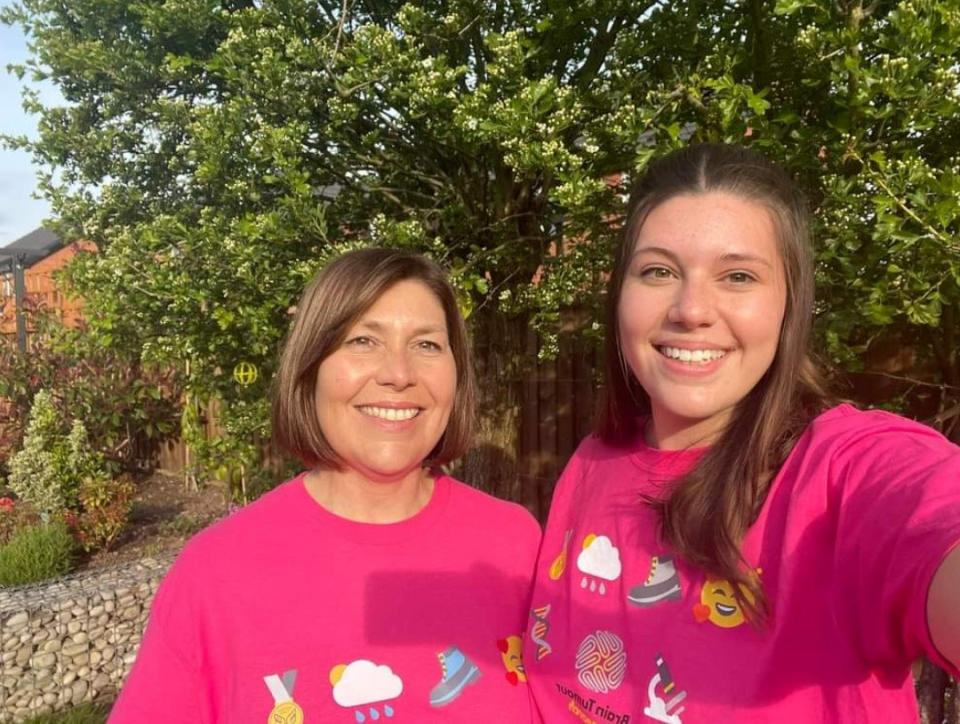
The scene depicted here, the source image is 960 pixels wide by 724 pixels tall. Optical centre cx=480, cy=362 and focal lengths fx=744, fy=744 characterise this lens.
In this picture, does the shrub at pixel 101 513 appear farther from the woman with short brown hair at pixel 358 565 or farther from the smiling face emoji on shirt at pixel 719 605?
the smiling face emoji on shirt at pixel 719 605

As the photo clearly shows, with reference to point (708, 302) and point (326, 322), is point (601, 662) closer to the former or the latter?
point (708, 302)

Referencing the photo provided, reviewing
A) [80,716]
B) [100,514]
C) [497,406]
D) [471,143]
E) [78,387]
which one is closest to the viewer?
[471,143]

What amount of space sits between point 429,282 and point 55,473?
691cm

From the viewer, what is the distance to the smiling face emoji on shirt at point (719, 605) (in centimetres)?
120

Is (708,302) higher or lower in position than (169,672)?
higher

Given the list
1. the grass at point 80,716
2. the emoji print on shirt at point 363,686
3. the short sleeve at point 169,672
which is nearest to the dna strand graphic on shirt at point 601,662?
the emoji print on shirt at point 363,686

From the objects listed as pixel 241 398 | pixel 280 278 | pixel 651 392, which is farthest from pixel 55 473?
pixel 651 392

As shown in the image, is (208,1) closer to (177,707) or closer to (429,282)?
(429,282)

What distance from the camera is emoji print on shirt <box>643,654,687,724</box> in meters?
1.23

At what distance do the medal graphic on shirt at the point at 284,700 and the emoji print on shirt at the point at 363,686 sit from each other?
0.26 feet

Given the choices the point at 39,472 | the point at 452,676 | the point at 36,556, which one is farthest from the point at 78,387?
Result: the point at 452,676

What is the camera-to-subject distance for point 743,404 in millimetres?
1416

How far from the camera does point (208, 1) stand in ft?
12.6

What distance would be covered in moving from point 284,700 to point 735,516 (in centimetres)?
96
